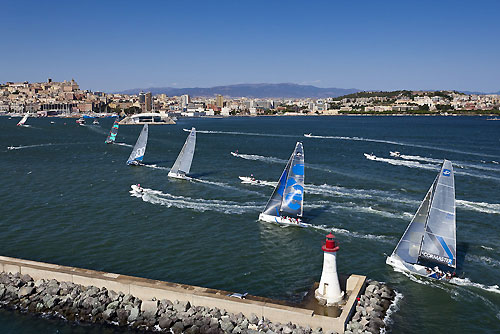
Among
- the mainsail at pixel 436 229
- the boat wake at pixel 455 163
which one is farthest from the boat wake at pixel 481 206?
the boat wake at pixel 455 163

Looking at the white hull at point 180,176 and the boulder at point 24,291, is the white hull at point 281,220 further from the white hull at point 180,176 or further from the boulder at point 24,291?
the white hull at point 180,176

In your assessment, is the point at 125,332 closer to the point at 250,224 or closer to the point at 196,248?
the point at 196,248

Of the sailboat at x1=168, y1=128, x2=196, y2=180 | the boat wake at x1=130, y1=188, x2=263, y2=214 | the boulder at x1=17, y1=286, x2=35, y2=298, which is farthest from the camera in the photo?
the sailboat at x1=168, y1=128, x2=196, y2=180

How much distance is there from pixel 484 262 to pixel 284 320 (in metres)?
12.8

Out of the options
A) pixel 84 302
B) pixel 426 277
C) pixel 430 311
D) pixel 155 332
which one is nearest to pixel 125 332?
pixel 155 332

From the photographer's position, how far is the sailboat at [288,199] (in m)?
27.8

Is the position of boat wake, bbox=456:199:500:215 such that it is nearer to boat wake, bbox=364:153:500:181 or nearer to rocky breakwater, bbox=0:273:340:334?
boat wake, bbox=364:153:500:181

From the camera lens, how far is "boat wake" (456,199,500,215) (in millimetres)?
32219

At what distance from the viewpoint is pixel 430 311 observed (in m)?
17.9

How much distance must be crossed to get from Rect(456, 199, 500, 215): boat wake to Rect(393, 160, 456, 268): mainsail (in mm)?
13187

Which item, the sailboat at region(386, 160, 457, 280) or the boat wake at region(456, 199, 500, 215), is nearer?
the sailboat at region(386, 160, 457, 280)

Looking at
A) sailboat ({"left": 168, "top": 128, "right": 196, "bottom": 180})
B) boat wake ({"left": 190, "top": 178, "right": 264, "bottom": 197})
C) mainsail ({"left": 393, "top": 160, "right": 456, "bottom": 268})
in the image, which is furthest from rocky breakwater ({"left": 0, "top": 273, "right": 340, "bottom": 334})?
sailboat ({"left": 168, "top": 128, "right": 196, "bottom": 180})

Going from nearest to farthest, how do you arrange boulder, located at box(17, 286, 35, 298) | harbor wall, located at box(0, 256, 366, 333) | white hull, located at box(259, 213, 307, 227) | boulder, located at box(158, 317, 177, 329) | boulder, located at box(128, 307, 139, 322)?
harbor wall, located at box(0, 256, 366, 333) < boulder, located at box(158, 317, 177, 329) < boulder, located at box(128, 307, 139, 322) < boulder, located at box(17, 286, 35, 298) < white hull, located at box(259, 213, 307, 227)

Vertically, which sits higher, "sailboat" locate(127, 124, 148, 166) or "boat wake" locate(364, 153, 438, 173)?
"sailboat" locate(127, 124, 148, 166)
